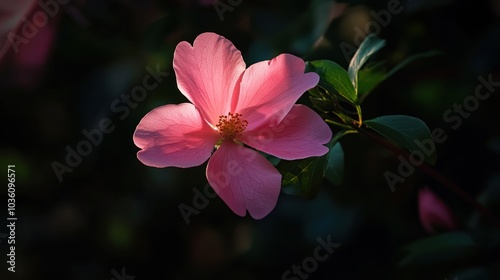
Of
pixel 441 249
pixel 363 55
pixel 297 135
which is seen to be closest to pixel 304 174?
pixel 297 135

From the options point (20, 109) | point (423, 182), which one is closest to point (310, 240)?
point (423, 182)

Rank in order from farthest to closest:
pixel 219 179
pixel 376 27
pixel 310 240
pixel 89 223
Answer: pixel 89 223 < pixel 310 240 < pixel 376 27 < pixel 219 179

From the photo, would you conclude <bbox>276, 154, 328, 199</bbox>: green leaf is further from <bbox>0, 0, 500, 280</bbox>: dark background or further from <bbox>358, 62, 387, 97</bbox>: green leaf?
<bbox>0, 0, 500, 280</bbox>: dark background

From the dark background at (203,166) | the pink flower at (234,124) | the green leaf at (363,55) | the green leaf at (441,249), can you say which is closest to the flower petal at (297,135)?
the pink flower at (234,124)

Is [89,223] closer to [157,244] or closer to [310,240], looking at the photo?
[157,244]

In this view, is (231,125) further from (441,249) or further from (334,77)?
(441,249)

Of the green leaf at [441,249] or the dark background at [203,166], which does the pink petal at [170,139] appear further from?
the green leaf at [441,249]
